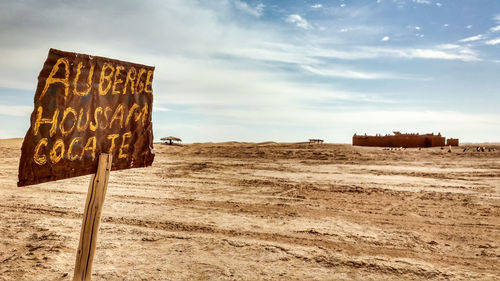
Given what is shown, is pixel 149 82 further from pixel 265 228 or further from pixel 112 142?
pixel 265 228

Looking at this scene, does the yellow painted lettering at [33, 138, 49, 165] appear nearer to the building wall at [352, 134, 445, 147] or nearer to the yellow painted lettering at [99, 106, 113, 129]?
the yellow painted lettering at [99, 106, 113, 129]

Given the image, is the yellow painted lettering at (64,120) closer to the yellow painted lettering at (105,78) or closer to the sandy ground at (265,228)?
the yellow painted lettering at (105,78)

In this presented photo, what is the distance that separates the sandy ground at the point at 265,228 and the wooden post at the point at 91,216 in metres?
0.94

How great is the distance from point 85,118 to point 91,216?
890 millimetres

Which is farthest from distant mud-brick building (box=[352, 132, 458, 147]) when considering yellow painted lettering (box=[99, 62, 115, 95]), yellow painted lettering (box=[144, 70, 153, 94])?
yellow painted lettering (box=[99, 62, 115, 95])

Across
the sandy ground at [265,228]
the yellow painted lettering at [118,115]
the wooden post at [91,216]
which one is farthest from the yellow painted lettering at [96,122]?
the sandy ground at [265,228]

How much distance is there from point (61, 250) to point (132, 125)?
2.53m

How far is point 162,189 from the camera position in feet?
30.2

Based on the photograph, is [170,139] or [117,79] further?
[170,139]

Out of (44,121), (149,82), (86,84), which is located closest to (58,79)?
(86,84)

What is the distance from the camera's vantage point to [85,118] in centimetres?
283

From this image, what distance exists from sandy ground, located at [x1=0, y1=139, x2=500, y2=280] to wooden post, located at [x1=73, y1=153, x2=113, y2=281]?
0.94 m

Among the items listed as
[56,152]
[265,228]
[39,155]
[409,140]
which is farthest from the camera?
[409,140]

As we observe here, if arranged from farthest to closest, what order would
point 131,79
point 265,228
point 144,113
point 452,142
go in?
point 452,142 → point 265,228 → point 144,113 → point 131,79
